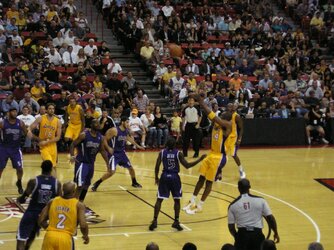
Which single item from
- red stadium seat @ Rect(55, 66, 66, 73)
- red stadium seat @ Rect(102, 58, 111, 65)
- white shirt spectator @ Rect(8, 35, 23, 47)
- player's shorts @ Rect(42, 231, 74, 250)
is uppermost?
white shirt spectator @ Rect(8, 35, 23, 47)

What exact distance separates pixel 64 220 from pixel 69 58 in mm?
16490

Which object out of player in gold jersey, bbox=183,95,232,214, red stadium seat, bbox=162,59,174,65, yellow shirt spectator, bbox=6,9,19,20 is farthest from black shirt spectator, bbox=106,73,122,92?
player in gold jersey, bbox=183,95,232,214

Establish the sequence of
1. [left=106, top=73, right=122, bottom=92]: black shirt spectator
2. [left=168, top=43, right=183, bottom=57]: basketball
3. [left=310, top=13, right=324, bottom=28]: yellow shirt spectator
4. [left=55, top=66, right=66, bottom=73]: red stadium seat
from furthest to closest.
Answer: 1. [left=310, top=13, right=324, bottom=28]: yellow shirt spectator
2. [left=168, top=43, right=183, bottom=57]: basketball
3. [left=55, top=66, right=66, bottom=73]: red stadium seat
4. [left=106, top=73, right=122, bottom=92]: black shirt spectator

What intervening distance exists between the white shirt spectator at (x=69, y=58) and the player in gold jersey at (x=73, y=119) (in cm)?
670

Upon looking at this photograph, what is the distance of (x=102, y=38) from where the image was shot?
29.3 meters

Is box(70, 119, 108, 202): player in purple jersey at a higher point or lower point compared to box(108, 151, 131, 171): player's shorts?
higher

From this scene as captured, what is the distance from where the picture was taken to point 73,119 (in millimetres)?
18641

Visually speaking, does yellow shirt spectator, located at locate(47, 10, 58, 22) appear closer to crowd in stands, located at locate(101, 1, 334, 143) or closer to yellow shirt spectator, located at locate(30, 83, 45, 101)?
crowd in stands, located at locate(101, 1, 334, 143)

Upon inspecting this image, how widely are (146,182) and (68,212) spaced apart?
27.3 ft

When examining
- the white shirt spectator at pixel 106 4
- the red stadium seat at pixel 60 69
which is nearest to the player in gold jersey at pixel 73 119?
the red stadium seat at pixel 60 69

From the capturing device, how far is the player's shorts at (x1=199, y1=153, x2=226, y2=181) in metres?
14.5

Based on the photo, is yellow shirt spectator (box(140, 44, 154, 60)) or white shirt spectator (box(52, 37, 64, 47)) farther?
yellow shirt spectator (box(140, 44, 154, 60))

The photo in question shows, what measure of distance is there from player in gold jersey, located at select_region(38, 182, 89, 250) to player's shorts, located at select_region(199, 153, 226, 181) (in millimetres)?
5339

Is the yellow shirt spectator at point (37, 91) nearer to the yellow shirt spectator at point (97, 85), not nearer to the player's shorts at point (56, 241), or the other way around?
the yellow shirt spectator at point (97, 85)
